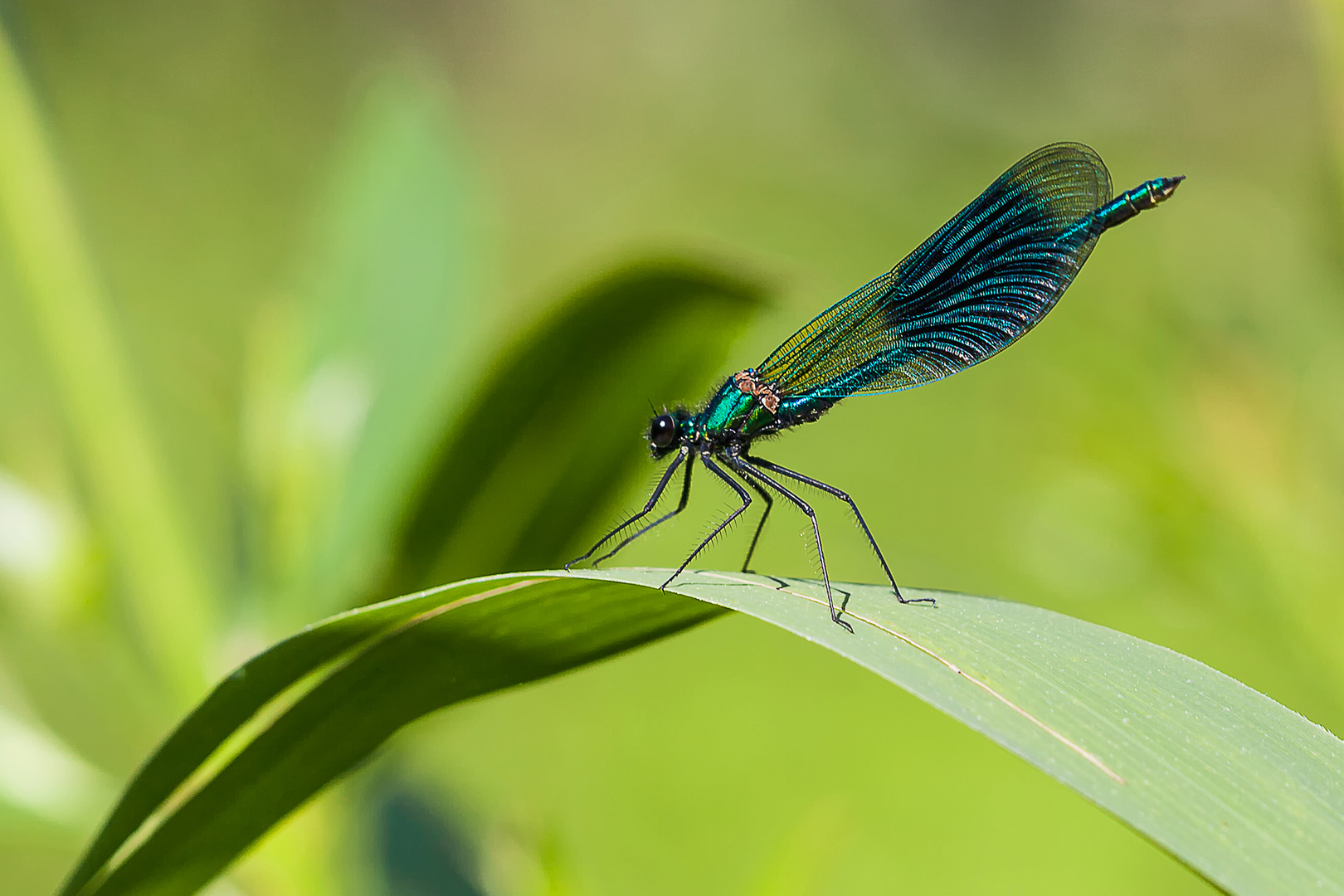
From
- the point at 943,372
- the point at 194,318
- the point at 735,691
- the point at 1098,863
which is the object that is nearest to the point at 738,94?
the point at 194,318

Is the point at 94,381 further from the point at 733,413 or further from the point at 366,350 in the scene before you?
the point at 733,413

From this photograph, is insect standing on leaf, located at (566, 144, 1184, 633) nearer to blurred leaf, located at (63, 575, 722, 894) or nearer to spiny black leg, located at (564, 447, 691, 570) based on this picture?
spiny black leg, located at (564, 447, 691, 570)

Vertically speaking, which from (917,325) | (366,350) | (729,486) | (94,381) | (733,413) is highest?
(917,325)

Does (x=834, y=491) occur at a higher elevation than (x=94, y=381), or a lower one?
higher

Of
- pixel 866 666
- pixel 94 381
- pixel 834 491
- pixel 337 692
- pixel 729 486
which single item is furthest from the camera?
pixel 729 486

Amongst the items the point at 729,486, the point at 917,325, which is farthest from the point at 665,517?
the point at 917,325

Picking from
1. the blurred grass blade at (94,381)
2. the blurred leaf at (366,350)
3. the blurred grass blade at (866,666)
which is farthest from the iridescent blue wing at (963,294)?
the blurred grass blade at (94,381)

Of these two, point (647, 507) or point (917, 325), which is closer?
point (647, 507)
